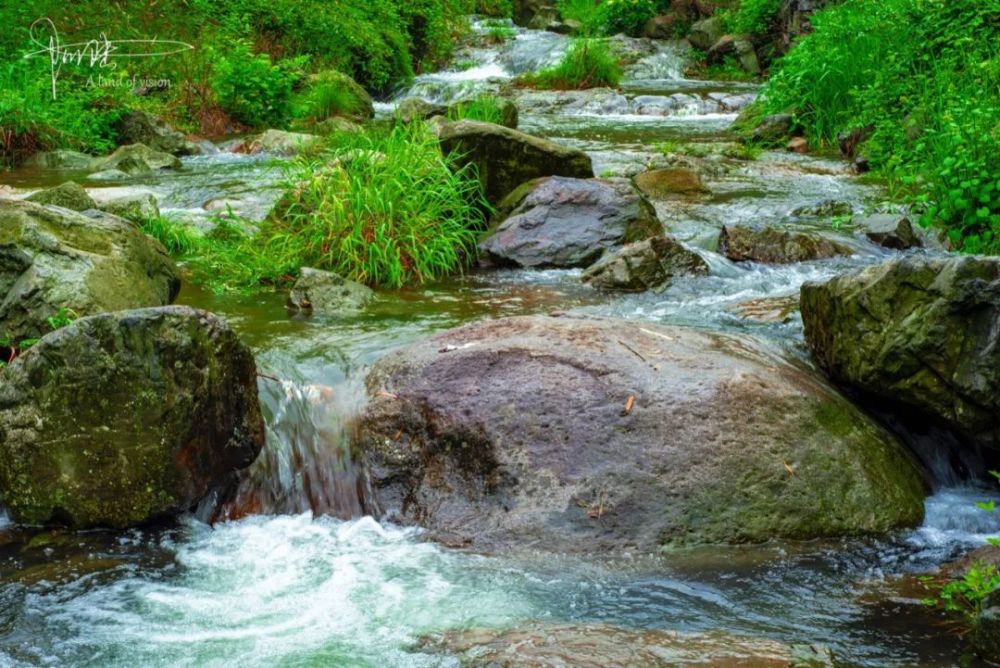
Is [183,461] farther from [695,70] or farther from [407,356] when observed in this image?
[695,70]

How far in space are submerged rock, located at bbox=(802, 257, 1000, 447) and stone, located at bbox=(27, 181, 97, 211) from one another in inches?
225

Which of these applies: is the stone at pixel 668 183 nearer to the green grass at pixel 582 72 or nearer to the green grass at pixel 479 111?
the green grass at pixel 479 111

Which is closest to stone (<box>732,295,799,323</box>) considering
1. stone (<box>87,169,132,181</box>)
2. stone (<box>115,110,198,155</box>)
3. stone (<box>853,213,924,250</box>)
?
stone (<box>853,213,924,250</box>)

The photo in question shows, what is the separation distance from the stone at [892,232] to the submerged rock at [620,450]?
3852 mm

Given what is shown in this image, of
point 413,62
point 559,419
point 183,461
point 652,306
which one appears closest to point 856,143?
point 652,306

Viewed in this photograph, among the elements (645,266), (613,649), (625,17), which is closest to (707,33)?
(625,17)

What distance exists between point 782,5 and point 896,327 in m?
18.5

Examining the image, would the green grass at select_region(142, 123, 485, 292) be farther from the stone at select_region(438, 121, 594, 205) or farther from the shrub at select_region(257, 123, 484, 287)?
the stone at select_region(438, 121, 594, 205)

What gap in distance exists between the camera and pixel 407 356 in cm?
553

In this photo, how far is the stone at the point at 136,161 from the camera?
12594 millimetres

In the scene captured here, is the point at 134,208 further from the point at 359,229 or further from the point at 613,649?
the point at 613,649

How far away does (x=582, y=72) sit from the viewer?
20.9 m

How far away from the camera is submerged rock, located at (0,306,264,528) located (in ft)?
14.8

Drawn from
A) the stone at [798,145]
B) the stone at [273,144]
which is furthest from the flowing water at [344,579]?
the stone at [273,144]
